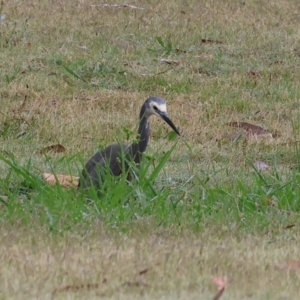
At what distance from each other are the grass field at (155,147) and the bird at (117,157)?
144 mm

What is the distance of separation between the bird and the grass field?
5.7 inches

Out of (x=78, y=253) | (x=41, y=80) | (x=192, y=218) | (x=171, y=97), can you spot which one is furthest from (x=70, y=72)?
(x=78, y=253)

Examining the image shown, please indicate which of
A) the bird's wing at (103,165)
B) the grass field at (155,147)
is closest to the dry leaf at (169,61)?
the grass field at (155,147)

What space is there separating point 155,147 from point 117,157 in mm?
2142

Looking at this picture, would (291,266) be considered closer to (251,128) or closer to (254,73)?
(251,128)

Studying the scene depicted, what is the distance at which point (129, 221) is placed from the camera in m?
5.60

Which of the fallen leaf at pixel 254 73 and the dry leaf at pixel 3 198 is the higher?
the dry leaf at pixel 3 198

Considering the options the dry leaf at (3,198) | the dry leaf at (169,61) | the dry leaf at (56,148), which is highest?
the dry leaf at (3,198)

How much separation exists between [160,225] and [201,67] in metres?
6.49

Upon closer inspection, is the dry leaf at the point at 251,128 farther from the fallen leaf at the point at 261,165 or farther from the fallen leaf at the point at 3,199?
the fallen leaf at the point at 3,199

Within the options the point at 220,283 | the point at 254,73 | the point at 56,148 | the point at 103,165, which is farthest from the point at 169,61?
the point at 220,283

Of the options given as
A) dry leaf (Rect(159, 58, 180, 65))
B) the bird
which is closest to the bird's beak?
the bird

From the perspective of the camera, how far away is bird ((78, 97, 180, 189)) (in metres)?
6.46

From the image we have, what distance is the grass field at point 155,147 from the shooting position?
15.2 feet
